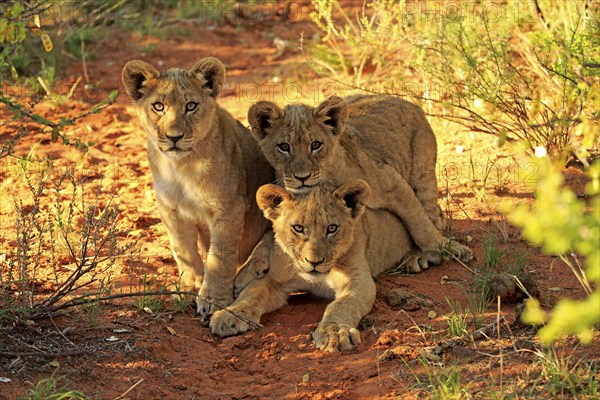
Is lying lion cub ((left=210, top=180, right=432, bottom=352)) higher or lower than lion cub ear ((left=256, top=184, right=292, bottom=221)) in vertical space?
lower

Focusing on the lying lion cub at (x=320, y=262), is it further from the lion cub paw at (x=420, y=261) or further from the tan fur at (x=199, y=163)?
the lion cub paw at (x=420, y=261)

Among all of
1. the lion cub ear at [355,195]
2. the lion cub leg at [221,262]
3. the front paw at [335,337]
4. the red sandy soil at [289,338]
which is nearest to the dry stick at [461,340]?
the red sandy soil at [289,338]

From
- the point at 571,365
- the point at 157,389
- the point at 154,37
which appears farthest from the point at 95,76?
the point at 571,365

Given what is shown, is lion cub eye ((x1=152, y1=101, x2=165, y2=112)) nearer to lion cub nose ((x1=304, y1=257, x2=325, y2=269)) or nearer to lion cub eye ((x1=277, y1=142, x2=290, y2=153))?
lion cub eye ((x1=277, y1=142, x2=290, y2=153))

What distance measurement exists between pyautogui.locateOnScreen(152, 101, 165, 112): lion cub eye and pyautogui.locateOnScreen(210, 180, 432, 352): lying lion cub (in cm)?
82

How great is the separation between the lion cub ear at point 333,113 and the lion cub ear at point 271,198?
0.63 meters

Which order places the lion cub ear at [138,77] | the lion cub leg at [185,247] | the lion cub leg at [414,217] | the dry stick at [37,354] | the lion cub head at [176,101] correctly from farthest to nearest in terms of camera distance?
the lion cub leg at [414,217] < the lion cub leg at [185,247] < the lion cub ear at [138,77] < the lion cub head at [176,101] < the dry stick at [37,354]

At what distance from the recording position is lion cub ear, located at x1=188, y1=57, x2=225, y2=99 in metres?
6.23

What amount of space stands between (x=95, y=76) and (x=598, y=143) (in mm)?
6537

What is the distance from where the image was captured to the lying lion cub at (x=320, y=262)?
18.9ft

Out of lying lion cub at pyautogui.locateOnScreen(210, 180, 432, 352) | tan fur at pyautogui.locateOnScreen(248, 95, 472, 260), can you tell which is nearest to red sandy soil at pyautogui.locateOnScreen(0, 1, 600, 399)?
lying lion cub at pyautogui.locateOnScreen(210, 180, 432, 352)

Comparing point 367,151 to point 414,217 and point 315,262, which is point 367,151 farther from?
point 315,262

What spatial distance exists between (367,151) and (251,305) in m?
1.57

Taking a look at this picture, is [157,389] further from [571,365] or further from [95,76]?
[95,76]
